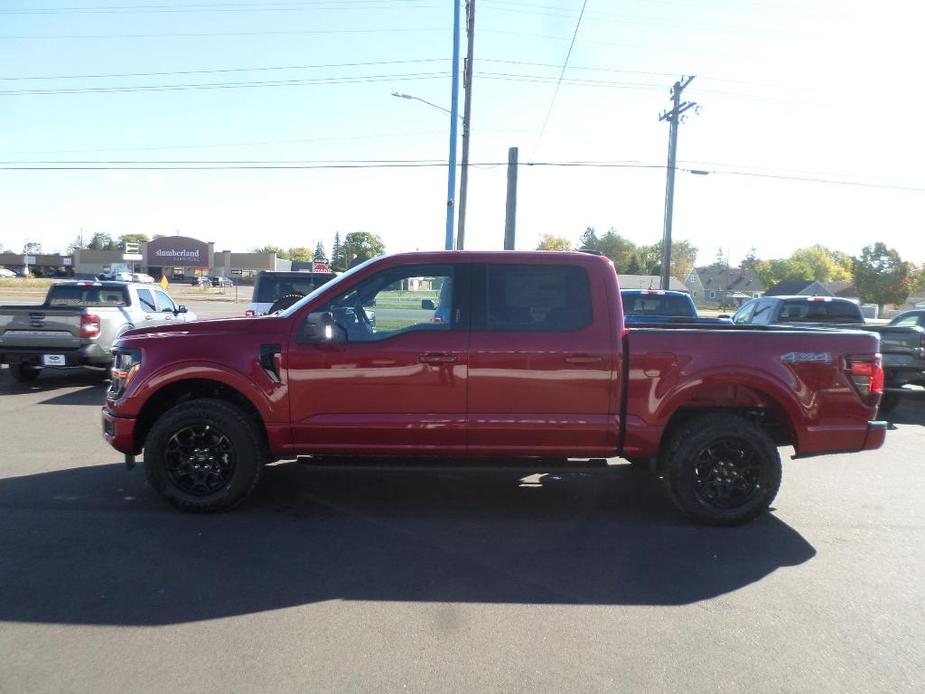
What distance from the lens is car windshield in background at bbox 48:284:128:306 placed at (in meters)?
12.5

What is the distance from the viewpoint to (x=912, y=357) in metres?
10.6

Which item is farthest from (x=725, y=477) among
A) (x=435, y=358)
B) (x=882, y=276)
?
(x=882, y=276)

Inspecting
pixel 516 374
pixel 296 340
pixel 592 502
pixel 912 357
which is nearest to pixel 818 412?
pixel 592 502

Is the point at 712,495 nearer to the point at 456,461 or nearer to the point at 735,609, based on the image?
the point at 735,609

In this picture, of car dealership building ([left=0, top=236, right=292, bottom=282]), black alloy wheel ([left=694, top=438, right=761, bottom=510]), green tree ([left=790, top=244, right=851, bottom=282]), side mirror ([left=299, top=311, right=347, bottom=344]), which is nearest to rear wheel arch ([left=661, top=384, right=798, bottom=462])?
black alloy wheel ([left=694, top=438, right=761, bottom=510])

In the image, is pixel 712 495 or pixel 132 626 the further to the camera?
pixel 712 495

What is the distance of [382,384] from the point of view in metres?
5.18

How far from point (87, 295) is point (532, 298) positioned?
1043 cm

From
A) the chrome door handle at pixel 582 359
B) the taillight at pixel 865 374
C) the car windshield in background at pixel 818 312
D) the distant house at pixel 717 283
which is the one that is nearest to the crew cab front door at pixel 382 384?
the chrome door handle at pixel 582 359

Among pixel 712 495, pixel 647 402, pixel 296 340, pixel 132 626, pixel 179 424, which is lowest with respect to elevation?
pixel 132 626

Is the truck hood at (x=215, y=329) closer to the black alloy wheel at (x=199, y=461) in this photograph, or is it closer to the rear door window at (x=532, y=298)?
the black alloy wheel at (x=199, y=461)

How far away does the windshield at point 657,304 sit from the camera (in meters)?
14.1

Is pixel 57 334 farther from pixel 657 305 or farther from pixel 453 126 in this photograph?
pixel 453 126

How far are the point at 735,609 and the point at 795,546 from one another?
136 cm
